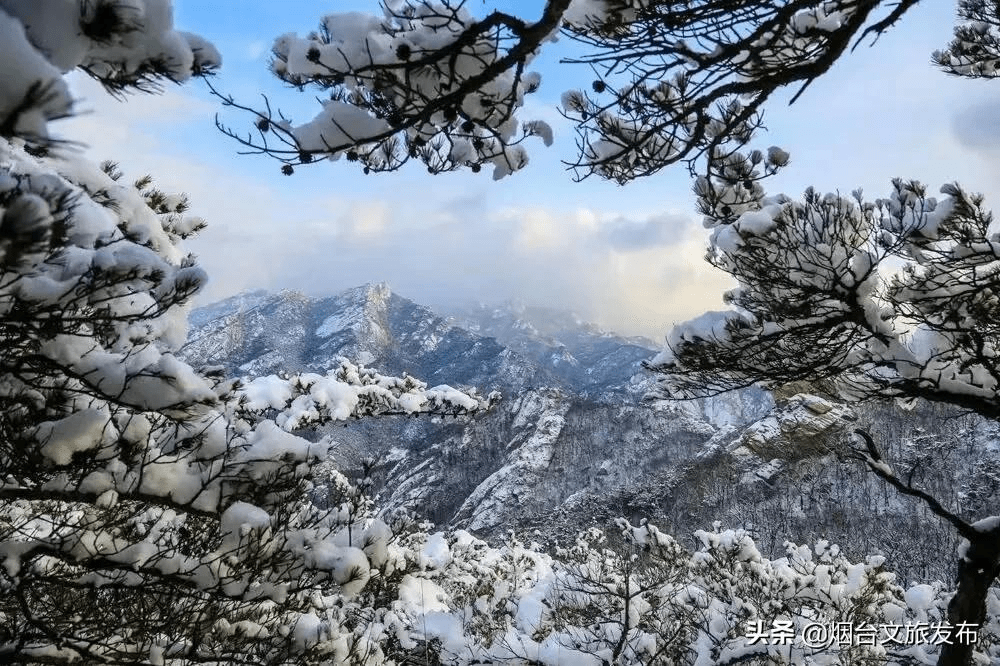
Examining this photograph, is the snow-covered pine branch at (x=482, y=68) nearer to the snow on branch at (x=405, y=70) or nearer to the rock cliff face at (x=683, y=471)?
the snow on branch at (x=405, y=70)

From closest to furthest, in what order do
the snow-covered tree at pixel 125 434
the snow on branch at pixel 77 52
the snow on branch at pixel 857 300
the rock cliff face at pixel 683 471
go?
the snow on branch at pixel 77 52, the snow-covered tree at pixel 125 434, the snow on branch at pixel 857 300, the rock cliff face at pixel 683 471

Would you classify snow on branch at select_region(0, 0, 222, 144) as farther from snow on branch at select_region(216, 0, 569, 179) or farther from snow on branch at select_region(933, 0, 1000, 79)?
snow on branch at select_region(933, 0, 1000, 79)

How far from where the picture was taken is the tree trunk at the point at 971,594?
436 centimetres

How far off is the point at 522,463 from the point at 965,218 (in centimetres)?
9976

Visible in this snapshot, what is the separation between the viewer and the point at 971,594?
4500mm

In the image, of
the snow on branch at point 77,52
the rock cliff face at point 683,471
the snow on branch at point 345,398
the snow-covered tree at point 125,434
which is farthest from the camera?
the rock cliff face at point 683,471

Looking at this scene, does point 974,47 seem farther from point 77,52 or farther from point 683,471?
point 683,471

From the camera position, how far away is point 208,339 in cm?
18862

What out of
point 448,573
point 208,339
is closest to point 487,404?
point 448,573

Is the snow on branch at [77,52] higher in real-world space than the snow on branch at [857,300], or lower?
lower

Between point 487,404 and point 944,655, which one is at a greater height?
point 487,404

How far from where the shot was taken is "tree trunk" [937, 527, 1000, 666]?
14.3 feet

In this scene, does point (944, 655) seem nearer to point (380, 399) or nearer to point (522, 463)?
point (380, 399)

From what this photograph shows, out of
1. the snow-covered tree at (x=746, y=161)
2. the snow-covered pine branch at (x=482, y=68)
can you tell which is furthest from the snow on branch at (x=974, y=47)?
the snow-covered pine branch at (x=482, y=68)
